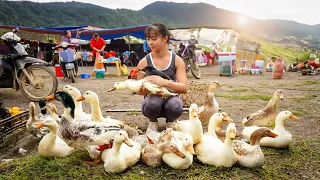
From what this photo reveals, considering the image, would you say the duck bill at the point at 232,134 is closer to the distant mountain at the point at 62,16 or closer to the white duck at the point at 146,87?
the white duck at the point at 146,87

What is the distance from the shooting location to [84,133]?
2.45m

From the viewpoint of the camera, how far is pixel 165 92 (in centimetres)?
285

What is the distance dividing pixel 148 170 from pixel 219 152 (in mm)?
646

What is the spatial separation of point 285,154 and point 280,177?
518mm

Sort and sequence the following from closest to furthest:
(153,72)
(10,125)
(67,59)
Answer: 1. (153,72)
2. (10,125)
3. (67,59)

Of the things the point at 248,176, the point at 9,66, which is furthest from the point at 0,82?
the point at 248,176

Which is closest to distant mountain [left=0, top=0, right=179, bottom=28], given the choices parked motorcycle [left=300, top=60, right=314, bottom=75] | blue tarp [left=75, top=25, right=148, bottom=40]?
blue tarp [left=75, top=25, right=148, bottom=40]

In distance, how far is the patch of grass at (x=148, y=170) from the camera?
230 centimetres

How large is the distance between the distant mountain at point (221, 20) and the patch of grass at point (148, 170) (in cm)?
1918

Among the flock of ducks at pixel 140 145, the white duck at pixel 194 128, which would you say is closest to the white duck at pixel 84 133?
the flock of ducks at pixel 140 145

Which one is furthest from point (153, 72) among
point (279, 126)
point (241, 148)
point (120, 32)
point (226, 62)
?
point (120, 32)

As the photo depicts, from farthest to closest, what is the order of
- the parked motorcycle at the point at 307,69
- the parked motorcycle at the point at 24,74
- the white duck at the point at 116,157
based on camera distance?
the parked motorcycle at the point at 307,69, the parked motorcycle at the point at 24,74, the white duck at the point at 116,157

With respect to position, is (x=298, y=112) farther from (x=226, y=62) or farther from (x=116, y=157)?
(x=226, y=62)

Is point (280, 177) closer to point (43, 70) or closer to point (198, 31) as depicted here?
point (43, 70)
